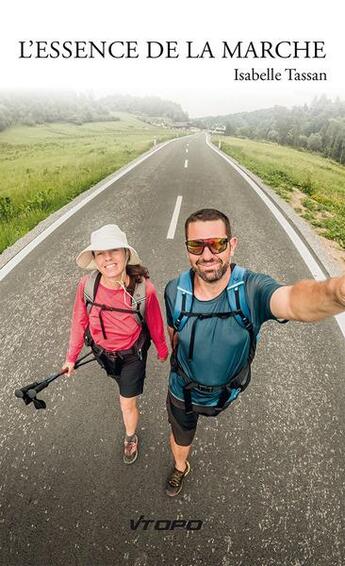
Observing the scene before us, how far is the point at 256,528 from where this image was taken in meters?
2.29

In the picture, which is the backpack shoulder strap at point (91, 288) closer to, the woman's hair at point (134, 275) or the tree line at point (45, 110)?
the woman's hair at point (134, 275)

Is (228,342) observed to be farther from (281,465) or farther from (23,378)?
(23,378)

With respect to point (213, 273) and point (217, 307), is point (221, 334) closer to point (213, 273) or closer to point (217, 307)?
point (217, 307)

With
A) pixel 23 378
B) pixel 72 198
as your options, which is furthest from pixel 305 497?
pixel 72 198

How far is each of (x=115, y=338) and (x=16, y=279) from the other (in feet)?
10.8

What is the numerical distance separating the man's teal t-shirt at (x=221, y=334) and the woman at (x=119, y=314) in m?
0.50

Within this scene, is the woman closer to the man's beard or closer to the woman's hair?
the woman's hair

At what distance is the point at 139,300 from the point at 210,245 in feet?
2.63

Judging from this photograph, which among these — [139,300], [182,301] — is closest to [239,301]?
[182,301]

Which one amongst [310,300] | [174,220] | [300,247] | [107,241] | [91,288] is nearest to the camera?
[310,300]

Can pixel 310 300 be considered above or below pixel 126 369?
above

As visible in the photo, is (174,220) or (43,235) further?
(174,220)

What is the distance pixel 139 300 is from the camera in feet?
7.90

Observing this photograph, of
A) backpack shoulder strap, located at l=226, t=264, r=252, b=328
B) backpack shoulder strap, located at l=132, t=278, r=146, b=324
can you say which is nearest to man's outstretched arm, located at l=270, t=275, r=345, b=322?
backpack shoulder strap, located at l=226, t=264, r=252, b=328
